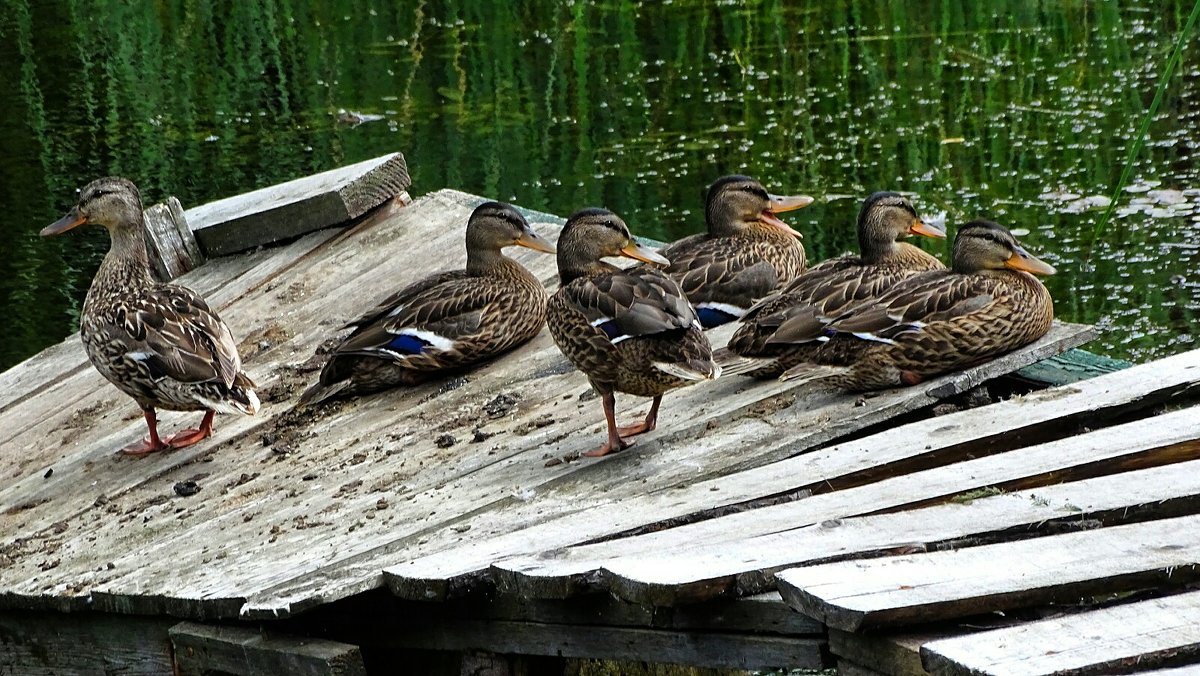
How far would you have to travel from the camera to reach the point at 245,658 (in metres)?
4.45

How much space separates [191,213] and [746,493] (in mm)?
4355

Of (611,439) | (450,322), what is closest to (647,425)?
(611,439)

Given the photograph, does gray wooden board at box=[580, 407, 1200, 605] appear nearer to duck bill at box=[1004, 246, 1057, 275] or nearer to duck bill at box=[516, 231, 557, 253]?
duck bill at box=[1004, 246, 1057, 275]

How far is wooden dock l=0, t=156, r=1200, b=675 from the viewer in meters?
3.32

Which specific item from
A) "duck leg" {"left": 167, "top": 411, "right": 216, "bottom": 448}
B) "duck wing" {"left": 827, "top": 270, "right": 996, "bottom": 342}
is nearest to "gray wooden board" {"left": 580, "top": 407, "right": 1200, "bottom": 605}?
"duck wing" {"left": 827, "top": 270, "right": 996, "bottom": 342}

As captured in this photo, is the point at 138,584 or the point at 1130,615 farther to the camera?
the point at 138,584

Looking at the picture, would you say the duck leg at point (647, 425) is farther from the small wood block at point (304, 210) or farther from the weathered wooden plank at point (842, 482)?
the small wood block at point (304, 210)

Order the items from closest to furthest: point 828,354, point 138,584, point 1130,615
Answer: point 1130,615, point 138,584, point 828,354

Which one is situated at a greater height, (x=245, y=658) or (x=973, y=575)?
(x=973, y=575)

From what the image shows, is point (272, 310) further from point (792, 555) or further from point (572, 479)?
point (792, 555)

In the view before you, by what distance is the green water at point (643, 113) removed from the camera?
30.7ft

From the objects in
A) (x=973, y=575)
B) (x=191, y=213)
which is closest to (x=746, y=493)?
(x=973, y=575)

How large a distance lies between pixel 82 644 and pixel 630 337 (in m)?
1.84

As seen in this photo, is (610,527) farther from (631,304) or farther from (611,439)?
(631,304)
